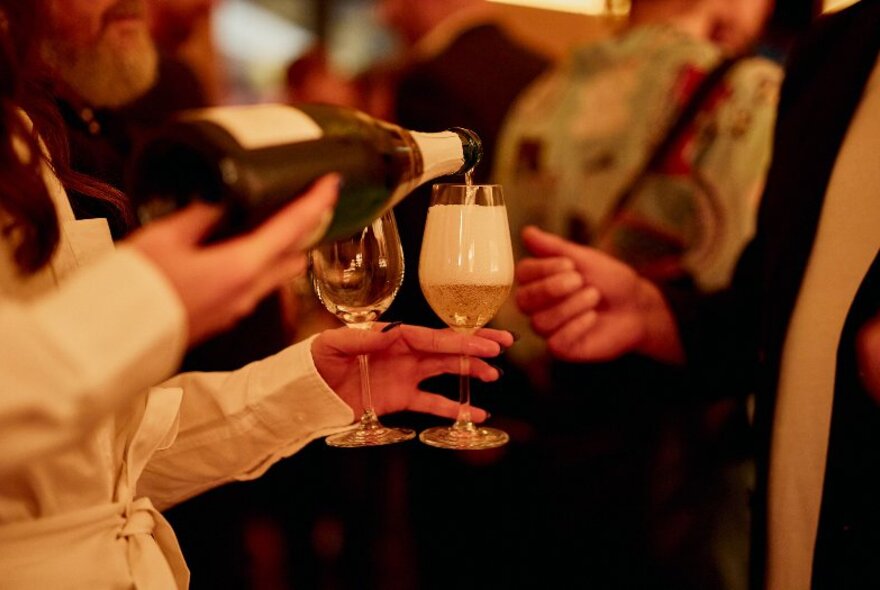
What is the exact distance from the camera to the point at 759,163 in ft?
5.84

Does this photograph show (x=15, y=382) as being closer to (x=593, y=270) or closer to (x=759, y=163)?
(x=593, y=270)

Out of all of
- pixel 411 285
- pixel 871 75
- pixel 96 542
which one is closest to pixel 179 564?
pixel 96 542

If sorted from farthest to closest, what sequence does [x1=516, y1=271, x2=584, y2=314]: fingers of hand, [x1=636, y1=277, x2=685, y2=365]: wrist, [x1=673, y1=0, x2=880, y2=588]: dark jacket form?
[x1=636, y1=277, x2=685, y2=365]: wrist, [x1=516, y1=271, x2=584, y2=314]: fingers of hand, [x1=673, y1=0, x2=880, y2=588]: dark jacket

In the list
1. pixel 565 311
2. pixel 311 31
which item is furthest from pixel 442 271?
pixel 311 31

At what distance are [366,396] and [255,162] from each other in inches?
19.9

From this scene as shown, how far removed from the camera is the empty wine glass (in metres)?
1.13

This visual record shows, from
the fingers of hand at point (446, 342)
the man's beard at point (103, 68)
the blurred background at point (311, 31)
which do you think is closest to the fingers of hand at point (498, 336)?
the fingers of hand at point (446, 342)

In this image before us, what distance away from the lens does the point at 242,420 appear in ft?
3.57

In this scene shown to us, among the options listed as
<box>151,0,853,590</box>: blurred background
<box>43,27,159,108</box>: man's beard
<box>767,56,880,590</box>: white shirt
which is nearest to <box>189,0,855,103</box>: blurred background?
<box>151,0,853,590</box>: blurred background

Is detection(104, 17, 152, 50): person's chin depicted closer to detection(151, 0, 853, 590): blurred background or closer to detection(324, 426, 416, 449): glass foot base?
detection(151, 0, 853, 590): blurred background

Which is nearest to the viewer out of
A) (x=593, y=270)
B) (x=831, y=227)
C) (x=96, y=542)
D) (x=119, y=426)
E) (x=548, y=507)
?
(x=96, y=542)

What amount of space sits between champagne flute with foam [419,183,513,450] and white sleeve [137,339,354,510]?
0.17 metres

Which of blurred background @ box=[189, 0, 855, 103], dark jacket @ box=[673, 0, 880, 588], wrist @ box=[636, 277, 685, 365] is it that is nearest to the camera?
dark jacket @ box=[673, 0, 880, 588]

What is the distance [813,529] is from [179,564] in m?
0.90
